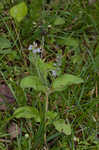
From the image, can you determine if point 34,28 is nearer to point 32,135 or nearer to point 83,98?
point 83,98

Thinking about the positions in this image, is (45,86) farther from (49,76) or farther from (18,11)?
(18,11)

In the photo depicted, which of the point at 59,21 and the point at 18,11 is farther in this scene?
the point at 59,21

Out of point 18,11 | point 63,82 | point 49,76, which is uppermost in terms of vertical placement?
point 18,11

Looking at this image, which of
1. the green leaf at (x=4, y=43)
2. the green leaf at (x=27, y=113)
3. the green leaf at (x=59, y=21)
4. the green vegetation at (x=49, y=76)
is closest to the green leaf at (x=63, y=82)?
the green vegetation at (x=49, y=76)

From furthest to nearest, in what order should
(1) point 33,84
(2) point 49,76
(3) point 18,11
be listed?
(3) point 18,11 < (2) point 49,76 < (1) point 33,84

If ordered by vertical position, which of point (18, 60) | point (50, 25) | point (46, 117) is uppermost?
point (50, 25)

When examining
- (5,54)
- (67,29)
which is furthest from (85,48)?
(5,54)

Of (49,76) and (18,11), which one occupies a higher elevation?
(18,11)

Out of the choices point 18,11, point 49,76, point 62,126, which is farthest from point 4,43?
point 62,126

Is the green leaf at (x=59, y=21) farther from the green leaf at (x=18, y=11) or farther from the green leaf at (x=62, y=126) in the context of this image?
the green leaf at (x=62, y=126)
